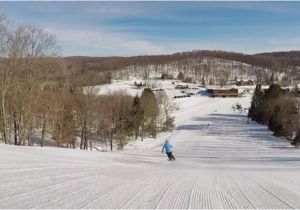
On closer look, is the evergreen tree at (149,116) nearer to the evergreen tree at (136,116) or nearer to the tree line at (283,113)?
the evergreen tree at (136,116)

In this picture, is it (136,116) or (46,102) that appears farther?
(136,116)

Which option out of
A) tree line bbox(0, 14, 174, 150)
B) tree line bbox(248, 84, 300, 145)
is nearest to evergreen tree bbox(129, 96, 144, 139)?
tree line bbox(0, 14, 174, 150)

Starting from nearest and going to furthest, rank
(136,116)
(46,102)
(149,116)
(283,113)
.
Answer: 1. (46,102)
2. (136,116)
3. (283,113)
4. (149,116)

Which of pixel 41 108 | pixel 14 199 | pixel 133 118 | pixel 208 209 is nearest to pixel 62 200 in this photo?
pixel 14 199

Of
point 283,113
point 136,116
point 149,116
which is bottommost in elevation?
point 149,116

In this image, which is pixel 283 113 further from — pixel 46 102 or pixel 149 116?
pixel 46 102

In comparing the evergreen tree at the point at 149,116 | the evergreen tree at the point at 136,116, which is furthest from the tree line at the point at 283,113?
the evergreen tree at the point at 136,116

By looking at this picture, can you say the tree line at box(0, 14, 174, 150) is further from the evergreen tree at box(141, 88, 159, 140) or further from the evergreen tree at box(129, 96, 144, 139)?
the evergreen tree at box(141, 88, 159, 140)

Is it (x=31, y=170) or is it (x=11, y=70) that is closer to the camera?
(x=31, y=170)

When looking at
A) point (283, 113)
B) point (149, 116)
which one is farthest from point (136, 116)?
point (283, 113)

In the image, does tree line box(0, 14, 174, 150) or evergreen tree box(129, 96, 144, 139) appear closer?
tree line box(0, 14, 174, 150)

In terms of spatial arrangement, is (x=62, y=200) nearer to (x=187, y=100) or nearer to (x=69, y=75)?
(x=69, y=75)
